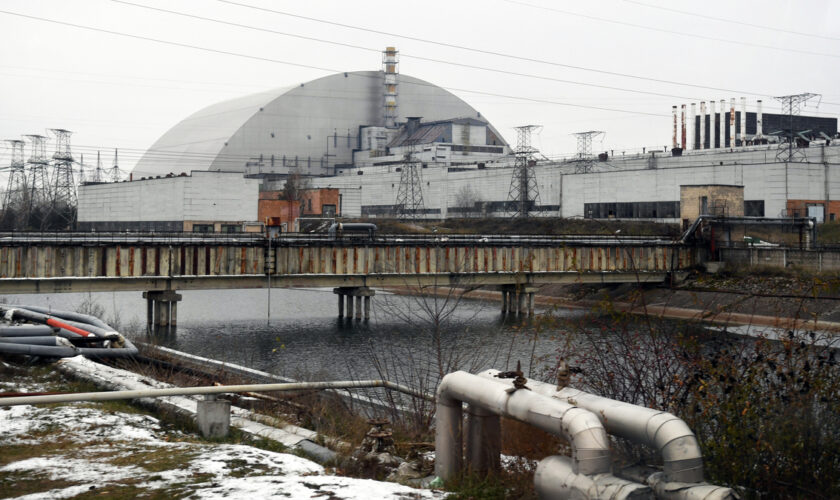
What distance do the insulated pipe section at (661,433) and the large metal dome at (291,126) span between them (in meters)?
113

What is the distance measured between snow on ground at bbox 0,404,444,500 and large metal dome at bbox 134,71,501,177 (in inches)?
4285

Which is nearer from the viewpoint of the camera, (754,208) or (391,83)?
(754,208)

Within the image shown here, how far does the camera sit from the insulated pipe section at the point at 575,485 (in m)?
6.75

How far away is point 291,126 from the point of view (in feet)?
→ 396

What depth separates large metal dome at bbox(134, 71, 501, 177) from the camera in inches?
4631

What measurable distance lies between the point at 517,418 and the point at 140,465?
3894 millimetres

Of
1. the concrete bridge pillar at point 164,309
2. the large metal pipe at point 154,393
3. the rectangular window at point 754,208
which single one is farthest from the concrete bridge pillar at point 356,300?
the large metal pipe at point 154,393

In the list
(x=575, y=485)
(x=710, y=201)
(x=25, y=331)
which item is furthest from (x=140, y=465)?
(x=710, y=201)

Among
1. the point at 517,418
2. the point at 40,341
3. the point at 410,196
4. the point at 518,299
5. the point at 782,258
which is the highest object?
the point at 410,196

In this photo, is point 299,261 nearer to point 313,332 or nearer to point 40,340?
point 313,332

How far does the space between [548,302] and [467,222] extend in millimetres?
29878

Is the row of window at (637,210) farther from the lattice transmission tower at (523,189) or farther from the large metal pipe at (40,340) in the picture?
the large metal pipe at (40,340)

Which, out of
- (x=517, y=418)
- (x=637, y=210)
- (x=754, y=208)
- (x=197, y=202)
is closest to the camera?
(x=517, y=418)

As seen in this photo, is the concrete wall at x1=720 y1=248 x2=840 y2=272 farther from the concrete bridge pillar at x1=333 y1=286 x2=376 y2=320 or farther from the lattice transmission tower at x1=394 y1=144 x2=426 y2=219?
the lattice transmission tower at x1=394 y1=144 x2=426 y2=219
